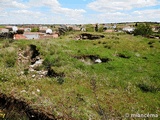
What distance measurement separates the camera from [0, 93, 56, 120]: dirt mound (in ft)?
27.7

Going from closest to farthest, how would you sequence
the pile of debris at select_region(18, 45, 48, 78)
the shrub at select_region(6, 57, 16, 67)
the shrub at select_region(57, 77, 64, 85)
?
the shrub at select_region(57, 77, 64, 85) → the pile of debris at select_region(18, 45, 48, 78) → the shrub at select_region(6, 57, 16, 67)

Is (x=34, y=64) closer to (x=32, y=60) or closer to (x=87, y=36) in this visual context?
(x=32, y=60)

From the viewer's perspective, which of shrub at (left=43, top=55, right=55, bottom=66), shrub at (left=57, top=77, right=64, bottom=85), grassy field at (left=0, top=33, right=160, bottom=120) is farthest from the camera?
shrub at (left=43, top=55, right=55, bottom=66)

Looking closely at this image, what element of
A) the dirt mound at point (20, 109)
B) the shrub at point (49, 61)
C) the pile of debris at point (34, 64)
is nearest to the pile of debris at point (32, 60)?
the pile of debris at point (34, 64)

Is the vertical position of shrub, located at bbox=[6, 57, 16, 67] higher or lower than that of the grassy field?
higher

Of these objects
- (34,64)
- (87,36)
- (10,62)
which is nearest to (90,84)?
(34,64)

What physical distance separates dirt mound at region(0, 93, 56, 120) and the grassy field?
25cm

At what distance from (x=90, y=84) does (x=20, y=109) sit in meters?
4.58

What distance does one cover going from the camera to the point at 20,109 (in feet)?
28.9

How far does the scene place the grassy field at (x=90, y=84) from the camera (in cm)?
923

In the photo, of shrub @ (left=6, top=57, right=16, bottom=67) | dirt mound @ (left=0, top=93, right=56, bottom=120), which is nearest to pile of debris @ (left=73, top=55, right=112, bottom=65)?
shrub @ (left=6, top=57, right=16, bottom=67)

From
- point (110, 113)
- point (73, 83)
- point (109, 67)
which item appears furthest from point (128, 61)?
point (110, 113)

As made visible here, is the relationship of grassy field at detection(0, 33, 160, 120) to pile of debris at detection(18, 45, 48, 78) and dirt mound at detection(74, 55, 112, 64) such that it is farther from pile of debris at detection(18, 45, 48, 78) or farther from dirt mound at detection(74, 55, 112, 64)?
pile of debris at detection(18, 45, 48, 78)

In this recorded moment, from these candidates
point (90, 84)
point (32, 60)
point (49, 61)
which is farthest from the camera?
point (32, 60)
